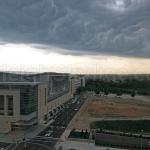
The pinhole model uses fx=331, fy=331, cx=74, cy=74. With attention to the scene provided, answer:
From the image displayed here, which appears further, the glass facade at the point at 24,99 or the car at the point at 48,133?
Answer: the glass facade at the point at 24,99

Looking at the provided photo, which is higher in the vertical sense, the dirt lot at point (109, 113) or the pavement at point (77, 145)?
the dirt lot at point (109, 113)

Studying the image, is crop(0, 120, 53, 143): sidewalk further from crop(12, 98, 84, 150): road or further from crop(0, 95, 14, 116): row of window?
crop(0, 95, 14, 116): row of window

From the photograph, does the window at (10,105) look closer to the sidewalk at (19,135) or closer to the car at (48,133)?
the sidewalk at (19,135)

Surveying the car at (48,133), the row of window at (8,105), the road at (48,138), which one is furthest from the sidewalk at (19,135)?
Result: the row of window at (8,105)

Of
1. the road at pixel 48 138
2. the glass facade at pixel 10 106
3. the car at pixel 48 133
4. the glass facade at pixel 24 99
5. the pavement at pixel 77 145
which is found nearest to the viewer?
the pavement at pixel 77 145

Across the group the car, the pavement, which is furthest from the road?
the pavement

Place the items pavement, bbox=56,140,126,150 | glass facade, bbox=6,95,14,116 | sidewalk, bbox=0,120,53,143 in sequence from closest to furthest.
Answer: pavement, bbox=56,140,126,150 < sidewalk, bbox=0,120,53,143 < glass facade, bbox=6,95,14,116

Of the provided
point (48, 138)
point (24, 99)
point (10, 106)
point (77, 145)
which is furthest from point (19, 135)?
point (77, 145)

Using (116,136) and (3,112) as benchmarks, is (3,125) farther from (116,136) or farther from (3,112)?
(116,136)

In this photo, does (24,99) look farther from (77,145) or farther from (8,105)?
(77,145)

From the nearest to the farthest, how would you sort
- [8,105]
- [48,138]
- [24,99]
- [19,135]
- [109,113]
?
[48,138]
[19,135]
[24,99]
[8,105]
[109,113]

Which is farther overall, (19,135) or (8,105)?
(8,105)

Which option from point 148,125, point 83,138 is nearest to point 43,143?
point 83,138

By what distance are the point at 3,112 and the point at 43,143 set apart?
1071cm
